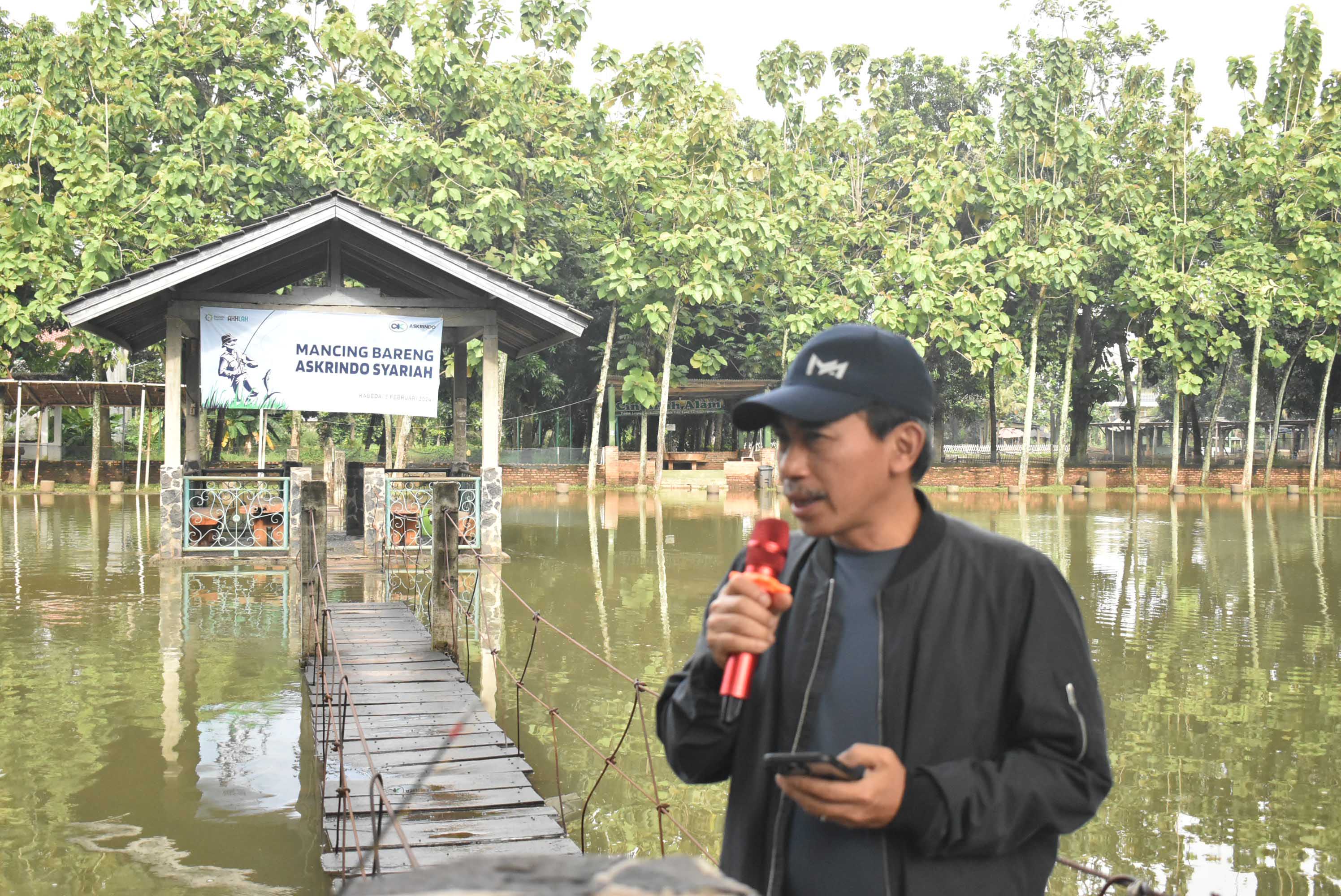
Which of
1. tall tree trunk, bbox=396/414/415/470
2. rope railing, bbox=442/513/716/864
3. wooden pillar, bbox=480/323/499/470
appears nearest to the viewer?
rope railing, bbox=442/513/716/864

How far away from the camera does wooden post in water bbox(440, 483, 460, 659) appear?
27.6 ft

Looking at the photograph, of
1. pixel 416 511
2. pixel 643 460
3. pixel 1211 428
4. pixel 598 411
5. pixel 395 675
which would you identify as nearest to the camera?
pixel 395 675

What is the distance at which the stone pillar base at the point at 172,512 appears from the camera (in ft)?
50.4

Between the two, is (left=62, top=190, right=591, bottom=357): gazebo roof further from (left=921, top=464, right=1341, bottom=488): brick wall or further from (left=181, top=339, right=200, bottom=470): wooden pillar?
(left=921, top=464, right=1341, bottom=488): brick wall

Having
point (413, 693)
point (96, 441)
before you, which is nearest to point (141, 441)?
point (96, 441)

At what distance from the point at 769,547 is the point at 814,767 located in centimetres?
37

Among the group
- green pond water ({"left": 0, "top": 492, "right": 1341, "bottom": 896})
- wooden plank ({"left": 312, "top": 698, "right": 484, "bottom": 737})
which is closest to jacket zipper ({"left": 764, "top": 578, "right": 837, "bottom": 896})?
green pond water ({"left": 0, "top": 492, "right": 1341, "bottom": 896})

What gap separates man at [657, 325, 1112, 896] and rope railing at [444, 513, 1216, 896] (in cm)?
62

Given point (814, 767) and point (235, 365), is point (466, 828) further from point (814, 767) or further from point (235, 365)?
point (235, 365)

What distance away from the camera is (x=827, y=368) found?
6.58 ft

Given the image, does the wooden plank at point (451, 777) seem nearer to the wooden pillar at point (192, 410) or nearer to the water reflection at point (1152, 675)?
the water reflection at point (1152, 675)

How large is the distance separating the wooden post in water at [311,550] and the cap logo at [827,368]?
23.6 ft

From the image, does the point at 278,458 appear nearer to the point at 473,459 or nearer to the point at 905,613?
the point at 473,459

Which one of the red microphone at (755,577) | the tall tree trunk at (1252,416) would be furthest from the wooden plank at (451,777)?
the tall tree trunk at (1252,416)
